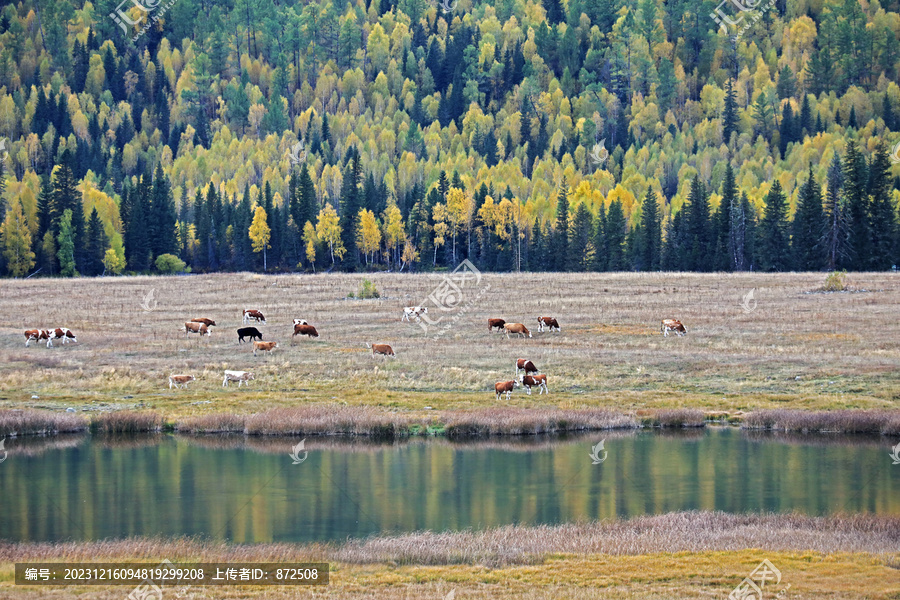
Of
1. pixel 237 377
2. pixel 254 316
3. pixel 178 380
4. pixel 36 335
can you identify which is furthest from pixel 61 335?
pixel 237 377

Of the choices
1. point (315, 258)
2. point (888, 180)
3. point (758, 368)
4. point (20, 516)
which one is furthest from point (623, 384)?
point (315, 258)

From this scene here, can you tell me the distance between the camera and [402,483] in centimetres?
2841

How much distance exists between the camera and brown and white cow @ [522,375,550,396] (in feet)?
127

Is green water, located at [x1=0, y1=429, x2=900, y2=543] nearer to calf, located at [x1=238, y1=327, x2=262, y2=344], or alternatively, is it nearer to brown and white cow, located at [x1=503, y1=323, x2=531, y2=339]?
calf, located at [x1=238, y1=327, x2=262, y2=344]

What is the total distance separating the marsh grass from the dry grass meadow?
1354 mm

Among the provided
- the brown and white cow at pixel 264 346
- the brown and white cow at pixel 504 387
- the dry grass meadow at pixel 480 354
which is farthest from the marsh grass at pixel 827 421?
the brown and white cow at pixel 264 346

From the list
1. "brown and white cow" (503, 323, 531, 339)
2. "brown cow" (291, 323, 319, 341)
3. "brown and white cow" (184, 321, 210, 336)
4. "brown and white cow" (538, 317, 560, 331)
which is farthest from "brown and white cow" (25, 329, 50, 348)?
"brown and white cow" (538, 317, 560, 331)

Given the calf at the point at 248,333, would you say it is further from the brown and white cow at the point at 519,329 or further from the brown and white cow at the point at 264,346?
the brown and white cow at the point at 519,329

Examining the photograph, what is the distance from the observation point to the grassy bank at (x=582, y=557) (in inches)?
679

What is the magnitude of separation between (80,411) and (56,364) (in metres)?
9.78

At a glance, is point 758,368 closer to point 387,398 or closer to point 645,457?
point 645,457

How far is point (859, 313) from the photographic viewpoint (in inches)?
2224

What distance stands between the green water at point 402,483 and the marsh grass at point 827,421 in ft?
2.53

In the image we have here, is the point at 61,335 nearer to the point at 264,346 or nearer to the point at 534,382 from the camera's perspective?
the point at 264,346
